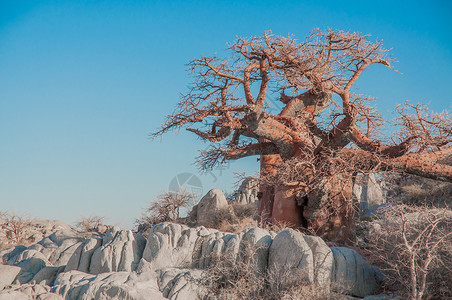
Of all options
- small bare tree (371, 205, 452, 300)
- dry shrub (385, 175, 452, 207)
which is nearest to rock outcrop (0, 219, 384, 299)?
small bare tree (371, 205, 452, 300)

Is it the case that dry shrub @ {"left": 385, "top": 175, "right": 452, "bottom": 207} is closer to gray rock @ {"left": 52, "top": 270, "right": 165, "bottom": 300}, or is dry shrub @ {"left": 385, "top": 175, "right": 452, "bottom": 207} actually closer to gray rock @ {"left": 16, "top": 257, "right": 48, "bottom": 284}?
gray rock @ {"left": 52, "top": 270, "right": 165, "bottom": 300}

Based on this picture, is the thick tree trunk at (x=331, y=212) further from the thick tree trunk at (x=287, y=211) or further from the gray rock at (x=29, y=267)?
the gray rock at (x=29, y=267)

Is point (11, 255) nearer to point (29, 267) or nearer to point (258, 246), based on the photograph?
point (29, 267)

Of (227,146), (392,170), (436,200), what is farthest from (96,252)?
(436,200)

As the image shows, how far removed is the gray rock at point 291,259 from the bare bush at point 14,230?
10.4 metres

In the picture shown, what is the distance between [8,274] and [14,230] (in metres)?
6.39

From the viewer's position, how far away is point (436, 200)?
56.7 feet

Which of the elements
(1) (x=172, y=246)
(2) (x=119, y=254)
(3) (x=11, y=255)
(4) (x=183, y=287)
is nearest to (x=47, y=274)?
(2) (x=119, y=254)

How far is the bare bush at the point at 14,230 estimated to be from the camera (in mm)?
15164

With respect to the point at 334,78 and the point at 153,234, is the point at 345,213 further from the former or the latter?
the point at 153,234

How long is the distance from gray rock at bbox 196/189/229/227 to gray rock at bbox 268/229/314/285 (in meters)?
7.37

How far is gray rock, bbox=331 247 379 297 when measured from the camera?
8.18 meters

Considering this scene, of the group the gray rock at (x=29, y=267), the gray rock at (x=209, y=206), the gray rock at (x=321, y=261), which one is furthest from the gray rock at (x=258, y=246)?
the gray rock at (x=209, y=206)

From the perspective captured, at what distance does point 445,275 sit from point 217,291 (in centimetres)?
414
